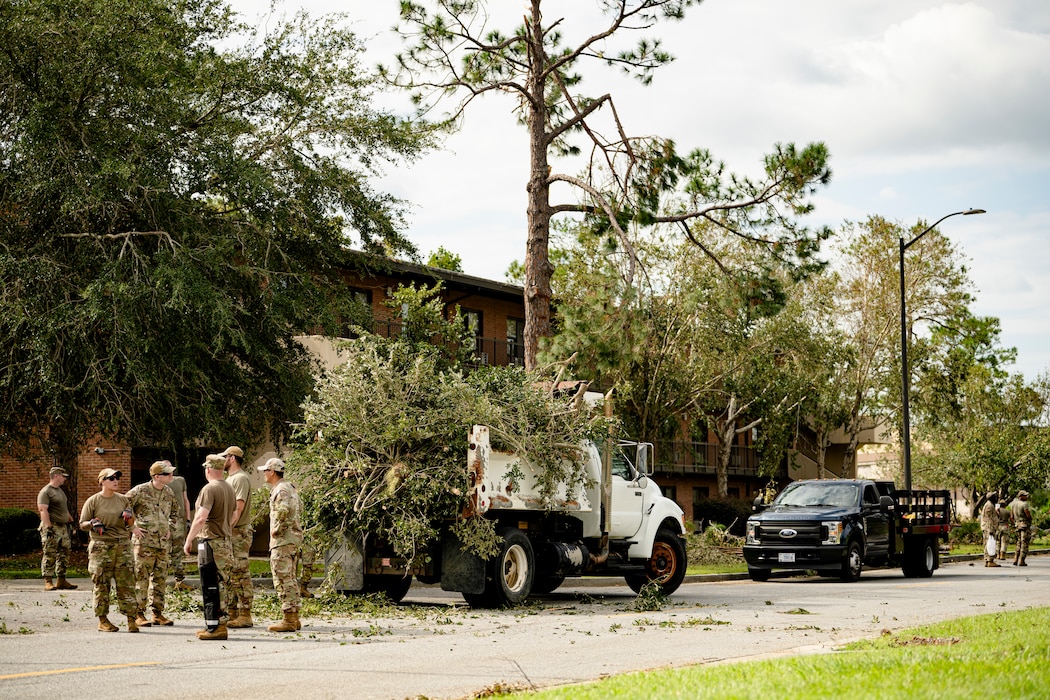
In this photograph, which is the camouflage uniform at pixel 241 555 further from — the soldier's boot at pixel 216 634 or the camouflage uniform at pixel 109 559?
the camouflage uniform at pixel 109 559

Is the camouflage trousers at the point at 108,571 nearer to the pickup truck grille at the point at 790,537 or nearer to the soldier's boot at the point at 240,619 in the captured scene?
the soldier's boot at the point at 240,619

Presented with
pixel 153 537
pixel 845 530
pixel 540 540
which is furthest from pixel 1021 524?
pixel 153 537

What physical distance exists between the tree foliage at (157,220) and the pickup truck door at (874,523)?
1125 cm

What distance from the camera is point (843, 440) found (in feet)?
198

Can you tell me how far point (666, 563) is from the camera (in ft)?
63.4

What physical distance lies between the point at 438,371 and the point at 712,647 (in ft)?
21.2

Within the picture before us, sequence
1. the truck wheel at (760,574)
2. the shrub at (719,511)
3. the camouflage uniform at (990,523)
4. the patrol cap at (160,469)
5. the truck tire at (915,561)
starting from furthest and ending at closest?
1. the shrub at (719,511)
2. the camouflage uniform at (990,523)
3. the truck tire at (915,561)
4. the truck wheel at (760,574)
5. the patrol cap at (160,469)

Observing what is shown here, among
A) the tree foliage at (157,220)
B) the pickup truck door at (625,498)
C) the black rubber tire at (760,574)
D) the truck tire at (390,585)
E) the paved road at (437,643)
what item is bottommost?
the black rubber tire at (760,574)

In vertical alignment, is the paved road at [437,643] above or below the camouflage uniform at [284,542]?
below

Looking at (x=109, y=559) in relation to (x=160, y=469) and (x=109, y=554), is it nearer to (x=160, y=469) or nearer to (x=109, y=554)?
(x=109, y=554)

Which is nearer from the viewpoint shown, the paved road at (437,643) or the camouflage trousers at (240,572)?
the paved road at (437,643)

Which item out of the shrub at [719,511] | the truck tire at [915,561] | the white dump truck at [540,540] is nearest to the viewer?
the white dump truck at [540,540]

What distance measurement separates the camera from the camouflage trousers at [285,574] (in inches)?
498

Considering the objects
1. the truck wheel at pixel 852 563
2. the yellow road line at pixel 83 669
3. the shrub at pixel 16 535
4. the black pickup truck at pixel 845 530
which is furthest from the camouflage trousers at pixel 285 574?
the shrub at pixel 16 535
